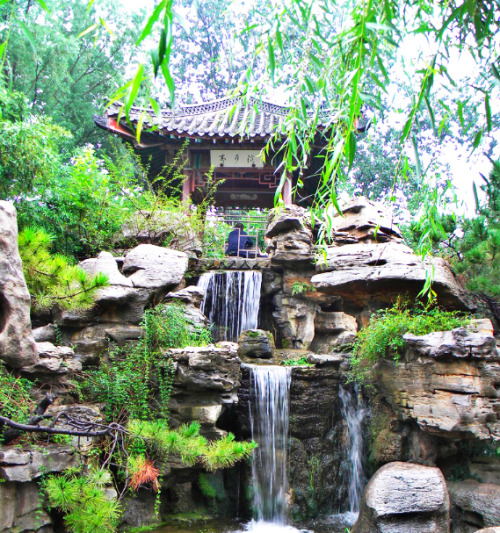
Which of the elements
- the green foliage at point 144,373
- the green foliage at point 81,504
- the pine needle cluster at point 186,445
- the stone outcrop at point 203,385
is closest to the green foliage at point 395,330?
the stone outcrop at point 203,385

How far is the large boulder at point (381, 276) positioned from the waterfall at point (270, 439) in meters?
1.41

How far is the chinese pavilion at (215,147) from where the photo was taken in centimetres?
976

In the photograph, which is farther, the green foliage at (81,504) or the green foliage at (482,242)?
the green foliage at (482,242)

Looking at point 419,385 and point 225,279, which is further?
point 225,279

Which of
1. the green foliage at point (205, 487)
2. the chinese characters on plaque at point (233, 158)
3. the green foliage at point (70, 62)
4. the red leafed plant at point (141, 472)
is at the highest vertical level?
the green foliage at point (70, 62)

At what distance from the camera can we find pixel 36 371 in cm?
455

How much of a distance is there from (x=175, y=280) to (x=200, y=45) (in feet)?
65.8

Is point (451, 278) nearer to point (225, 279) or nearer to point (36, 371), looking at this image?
point (225, 279)

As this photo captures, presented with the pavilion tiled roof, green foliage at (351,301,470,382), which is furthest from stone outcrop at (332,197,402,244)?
green foliage at (351,301,470,382)

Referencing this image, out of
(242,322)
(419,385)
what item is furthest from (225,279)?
(419,385)

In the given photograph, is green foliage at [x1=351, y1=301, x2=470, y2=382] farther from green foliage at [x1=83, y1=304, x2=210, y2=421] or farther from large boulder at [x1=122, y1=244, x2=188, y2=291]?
large boulder at [x1=122, y1=244, x2=188, y2=291]

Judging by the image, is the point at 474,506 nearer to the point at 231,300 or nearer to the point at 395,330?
the point at 395,330

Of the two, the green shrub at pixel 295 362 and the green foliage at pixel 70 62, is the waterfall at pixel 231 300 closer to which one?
the green shrub at pixel 295 362

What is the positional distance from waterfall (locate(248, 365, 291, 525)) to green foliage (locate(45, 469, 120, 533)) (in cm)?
256
